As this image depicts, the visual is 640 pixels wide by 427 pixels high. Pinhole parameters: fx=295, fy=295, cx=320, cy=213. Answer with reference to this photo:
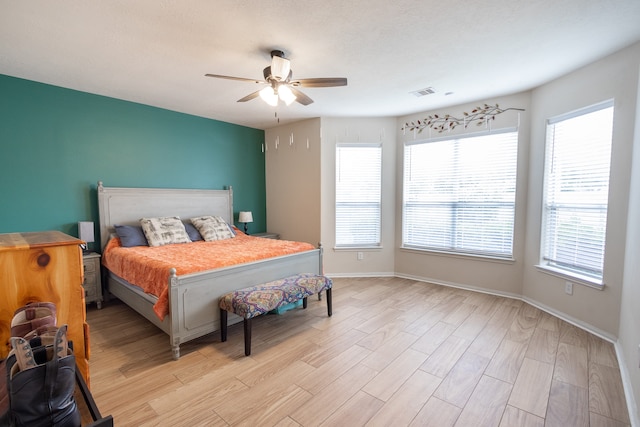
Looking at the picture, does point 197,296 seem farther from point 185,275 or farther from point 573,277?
point 573,277

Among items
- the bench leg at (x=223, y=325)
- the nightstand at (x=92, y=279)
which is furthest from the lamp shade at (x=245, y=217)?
the bench leg at (x=223, y=325)

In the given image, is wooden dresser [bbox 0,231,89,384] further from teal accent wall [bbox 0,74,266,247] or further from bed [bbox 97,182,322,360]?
teal accent wall [bbox 0,74,266,247]

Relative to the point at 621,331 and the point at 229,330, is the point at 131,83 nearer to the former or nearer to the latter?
the point at 229,330

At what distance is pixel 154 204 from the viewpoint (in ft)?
13.1

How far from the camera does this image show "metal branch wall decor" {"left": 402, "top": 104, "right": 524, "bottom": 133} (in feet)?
12.4

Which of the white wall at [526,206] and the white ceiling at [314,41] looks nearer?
the white ceiling at [314,41]

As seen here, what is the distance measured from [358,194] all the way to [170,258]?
285 centimetres

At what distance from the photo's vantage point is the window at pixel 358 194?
466cm

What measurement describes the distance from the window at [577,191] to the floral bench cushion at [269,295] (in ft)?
8.39

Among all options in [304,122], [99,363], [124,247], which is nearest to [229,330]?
[99,363]

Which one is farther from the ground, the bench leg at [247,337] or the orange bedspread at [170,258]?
the orange bedspread at [170,258]

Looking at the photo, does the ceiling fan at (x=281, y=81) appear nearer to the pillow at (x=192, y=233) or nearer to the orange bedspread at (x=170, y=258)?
the orange bedspread at (x=170, y=258)

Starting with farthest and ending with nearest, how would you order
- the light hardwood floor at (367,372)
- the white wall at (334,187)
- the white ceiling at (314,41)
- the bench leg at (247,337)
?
the white wall at (334,187) → the bench leg at (247,337) → the white ceiling at (314,41) → the light hardwood floor at (367,372)

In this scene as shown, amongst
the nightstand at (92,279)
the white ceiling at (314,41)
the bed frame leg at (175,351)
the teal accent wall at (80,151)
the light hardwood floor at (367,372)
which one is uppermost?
the white ceiling at (314,41)
